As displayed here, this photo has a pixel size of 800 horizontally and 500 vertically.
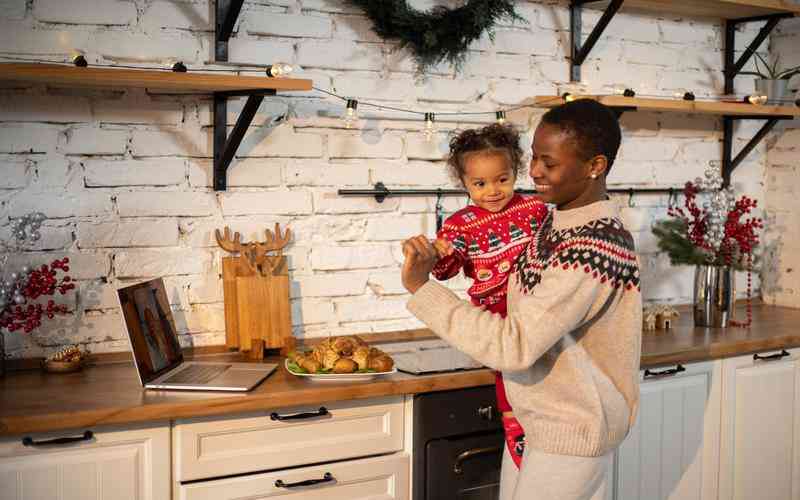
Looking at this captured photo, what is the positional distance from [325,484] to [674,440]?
4.09 ft

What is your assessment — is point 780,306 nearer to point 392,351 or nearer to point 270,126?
point 392,351

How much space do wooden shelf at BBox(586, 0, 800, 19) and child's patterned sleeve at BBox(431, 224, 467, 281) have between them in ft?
4.66

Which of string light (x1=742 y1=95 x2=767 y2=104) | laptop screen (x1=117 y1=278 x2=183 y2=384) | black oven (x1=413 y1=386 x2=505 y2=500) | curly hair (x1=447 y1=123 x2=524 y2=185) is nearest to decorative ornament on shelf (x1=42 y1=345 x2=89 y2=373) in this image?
laptop screen (x1=117 y1=278 x2=183 y2=384)

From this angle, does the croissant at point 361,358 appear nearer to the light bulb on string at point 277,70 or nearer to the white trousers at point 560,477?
the white trousers at point 560,477

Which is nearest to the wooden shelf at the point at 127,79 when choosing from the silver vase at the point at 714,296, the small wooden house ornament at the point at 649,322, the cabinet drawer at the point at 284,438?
the cabinet drawer at the point at 284,438

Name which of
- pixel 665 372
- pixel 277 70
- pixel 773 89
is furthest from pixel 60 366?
pixel 773 89

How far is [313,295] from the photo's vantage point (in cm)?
283

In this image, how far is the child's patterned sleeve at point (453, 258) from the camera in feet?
7.17

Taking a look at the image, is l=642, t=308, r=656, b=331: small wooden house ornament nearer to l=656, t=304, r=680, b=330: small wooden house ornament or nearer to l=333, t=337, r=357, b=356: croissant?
l=656, t=304, r=680, b=330: small wooden house ornament

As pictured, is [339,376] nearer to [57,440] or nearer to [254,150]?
[57,440]

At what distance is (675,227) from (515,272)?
1.58 metres

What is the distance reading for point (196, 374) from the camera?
7.73ft

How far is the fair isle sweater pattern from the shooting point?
1.70 m

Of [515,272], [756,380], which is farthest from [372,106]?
[756,380]
